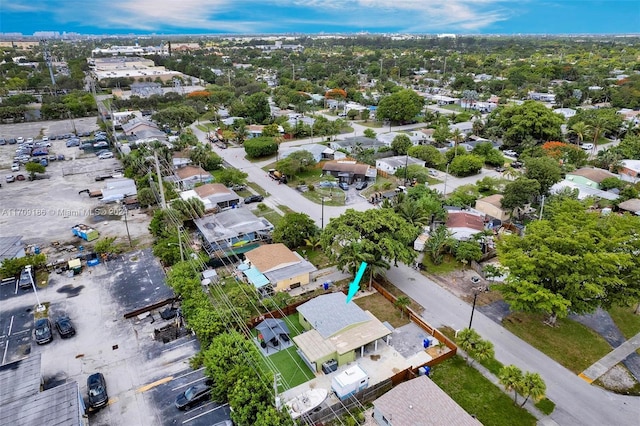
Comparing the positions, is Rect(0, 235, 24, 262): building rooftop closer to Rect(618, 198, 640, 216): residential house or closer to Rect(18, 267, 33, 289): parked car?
Rect(18, 267, 33, 289): parked car

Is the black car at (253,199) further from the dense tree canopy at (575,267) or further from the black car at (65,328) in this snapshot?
the dense tree canopy at (575,267)

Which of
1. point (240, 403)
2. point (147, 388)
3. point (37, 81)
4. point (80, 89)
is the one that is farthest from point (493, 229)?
point (37, 81)

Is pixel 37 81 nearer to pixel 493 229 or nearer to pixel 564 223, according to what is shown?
pixel 493 229

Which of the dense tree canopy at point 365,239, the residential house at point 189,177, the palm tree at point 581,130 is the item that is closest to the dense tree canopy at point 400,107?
the palm tree at point 581,130

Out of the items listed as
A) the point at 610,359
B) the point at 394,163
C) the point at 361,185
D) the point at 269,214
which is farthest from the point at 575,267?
the point at 394,163

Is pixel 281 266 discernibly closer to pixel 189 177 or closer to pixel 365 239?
pixel 365 239

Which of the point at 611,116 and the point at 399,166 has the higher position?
the point at 611,116
